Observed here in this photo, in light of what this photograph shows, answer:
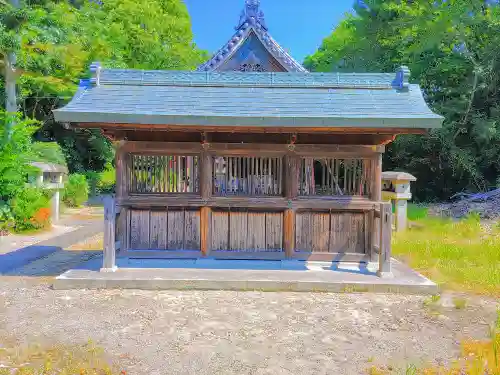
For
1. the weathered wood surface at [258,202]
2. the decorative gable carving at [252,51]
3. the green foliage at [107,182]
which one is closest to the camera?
the weathered wood surface at [258,202]

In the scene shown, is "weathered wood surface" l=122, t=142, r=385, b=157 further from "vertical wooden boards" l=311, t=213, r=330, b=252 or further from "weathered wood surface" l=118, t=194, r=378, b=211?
"vertical wooden boards" l=311, t=213, r=330, b=252

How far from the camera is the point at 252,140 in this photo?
7434mm

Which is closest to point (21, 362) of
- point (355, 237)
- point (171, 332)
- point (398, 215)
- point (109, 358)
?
point (109, 358)

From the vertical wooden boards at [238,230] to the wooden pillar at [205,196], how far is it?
1.43 feet

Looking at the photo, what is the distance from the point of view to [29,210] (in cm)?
1248

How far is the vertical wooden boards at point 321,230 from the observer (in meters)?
7.61

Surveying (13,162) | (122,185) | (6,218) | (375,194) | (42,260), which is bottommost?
(42,260)

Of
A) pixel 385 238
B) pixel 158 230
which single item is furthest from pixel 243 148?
pixel 385 238

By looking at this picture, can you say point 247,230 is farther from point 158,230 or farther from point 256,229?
point 158,230

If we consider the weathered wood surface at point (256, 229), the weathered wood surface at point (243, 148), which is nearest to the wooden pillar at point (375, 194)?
the weathered wood surface at point (243, 148)

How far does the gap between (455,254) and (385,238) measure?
340 cm

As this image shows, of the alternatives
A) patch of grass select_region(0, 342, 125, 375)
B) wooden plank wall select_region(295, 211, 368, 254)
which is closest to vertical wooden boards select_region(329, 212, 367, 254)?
wooden plank wall select_region(295, 211, 368, 254)

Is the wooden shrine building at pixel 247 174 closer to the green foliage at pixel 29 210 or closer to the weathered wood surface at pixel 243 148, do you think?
the weathered wood surface at pixel 243 148

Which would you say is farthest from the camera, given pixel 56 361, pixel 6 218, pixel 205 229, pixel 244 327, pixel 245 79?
pixel 6 218
